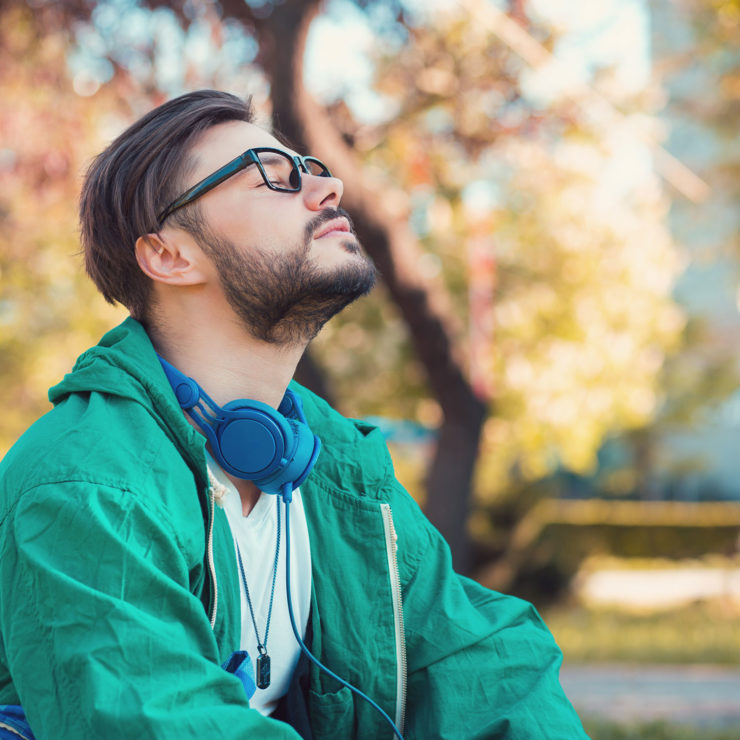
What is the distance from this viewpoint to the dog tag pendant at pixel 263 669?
1.82 meters

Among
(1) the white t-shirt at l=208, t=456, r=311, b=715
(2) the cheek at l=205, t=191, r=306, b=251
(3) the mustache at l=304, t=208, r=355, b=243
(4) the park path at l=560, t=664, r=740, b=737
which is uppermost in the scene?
(2) the cheek at l=205, t=191, r=306, b=251

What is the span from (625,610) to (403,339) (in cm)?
492

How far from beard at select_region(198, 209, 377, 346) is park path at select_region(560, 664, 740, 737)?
463 centimetres

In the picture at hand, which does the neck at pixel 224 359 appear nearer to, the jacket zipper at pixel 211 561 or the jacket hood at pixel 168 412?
the jacket hood at pixel 168 412

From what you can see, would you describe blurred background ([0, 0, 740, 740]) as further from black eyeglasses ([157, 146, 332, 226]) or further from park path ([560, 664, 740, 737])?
black eyeglasses ([157, 146, 332, 226])

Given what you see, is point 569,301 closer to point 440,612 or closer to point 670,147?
point 440,612

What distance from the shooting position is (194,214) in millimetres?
2051

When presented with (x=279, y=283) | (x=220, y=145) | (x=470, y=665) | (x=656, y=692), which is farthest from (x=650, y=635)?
(x=220, y=145)

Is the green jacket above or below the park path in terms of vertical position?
above

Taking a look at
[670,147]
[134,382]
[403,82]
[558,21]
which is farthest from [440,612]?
[670,147]

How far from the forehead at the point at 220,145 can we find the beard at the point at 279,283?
160mm

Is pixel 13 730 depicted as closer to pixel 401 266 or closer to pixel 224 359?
pixel 224 359

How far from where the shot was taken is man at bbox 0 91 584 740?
54.5 inches

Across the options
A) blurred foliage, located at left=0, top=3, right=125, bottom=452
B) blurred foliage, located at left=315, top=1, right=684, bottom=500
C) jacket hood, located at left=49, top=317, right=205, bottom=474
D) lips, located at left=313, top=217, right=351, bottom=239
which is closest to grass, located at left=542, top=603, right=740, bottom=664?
blurred foliage, located at left=315, top=1, right=684, bottom=500
